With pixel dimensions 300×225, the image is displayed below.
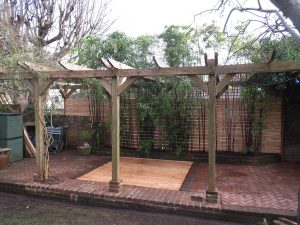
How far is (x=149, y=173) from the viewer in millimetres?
6492

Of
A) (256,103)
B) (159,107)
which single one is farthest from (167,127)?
(256,103)

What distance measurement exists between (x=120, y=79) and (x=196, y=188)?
249 cm

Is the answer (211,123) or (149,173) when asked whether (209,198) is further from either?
(149,173)

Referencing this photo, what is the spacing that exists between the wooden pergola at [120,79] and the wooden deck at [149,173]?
0.82 m

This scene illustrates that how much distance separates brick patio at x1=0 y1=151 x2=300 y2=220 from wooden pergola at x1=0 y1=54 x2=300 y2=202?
12.8 inches

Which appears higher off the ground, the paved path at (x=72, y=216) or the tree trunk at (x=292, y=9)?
the tree trunk at (x=292, y=9)

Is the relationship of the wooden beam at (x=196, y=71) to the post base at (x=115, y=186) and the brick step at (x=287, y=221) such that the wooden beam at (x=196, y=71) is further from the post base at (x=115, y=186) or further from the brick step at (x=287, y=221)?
the brick step at (x=287, y=221)

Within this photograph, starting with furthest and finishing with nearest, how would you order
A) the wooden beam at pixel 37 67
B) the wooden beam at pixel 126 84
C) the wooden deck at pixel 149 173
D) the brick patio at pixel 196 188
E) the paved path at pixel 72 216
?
1. the wooden deck at pixel 149 173
2. the wooden beam at pixel 37 67
3. the wooden beam at pixel 126 84
4. the brick patio at pixel 196 188
5. the paved path at pixel 72 216

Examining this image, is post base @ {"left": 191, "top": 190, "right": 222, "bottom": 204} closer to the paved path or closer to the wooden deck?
the paved path

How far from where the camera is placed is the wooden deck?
5.79 meters

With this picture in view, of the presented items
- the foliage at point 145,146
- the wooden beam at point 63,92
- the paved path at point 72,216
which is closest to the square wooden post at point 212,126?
the paved path at point 72,216

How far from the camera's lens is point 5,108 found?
8195mm

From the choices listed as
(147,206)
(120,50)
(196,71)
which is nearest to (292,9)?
(196,71)

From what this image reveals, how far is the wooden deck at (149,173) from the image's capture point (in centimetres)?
579
